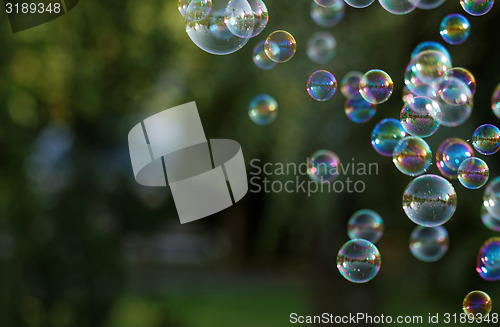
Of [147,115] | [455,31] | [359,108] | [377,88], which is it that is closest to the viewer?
[377,88]

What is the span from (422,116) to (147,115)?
2.73m

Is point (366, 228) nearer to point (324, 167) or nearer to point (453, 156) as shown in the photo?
point (324, 167)

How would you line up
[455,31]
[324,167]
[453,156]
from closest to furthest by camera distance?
1. [453,156]
2. [455,31]
3. [324,167]

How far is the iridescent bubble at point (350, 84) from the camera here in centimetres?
306

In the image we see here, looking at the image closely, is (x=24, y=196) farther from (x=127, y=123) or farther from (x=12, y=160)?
(x=127, y=123)

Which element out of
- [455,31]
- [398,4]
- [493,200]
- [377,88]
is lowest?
[493,200]

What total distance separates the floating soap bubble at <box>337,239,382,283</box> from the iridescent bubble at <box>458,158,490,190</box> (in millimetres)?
485

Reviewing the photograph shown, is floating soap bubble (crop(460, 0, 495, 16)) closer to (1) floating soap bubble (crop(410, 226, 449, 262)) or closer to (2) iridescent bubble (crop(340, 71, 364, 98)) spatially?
(2) iridescent bubble (crop(340, 71, 364, 98))

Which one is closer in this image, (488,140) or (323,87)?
(488,140)

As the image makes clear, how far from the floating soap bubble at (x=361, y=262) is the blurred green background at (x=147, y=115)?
79cm

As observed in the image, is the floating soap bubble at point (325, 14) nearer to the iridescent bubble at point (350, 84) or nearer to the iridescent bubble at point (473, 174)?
the iridescent bubble at point (350, 84)

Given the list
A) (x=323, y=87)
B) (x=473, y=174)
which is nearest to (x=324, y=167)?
(x=323, y=87)

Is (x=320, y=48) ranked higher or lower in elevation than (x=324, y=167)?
higher

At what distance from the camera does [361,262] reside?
103 inches
